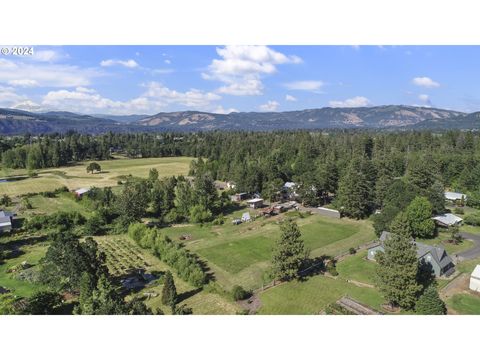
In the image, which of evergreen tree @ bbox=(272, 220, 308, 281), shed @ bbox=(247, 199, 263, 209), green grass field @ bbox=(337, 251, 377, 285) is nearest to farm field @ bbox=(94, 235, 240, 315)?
evergreen tree @ bbox=(272, 220, 308, 281)

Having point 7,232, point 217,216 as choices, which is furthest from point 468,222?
point 7,232

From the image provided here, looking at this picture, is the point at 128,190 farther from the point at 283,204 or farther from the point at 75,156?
the point at 75,156

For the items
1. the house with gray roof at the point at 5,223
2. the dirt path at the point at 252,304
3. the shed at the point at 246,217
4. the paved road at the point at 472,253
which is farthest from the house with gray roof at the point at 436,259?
the house with gray roof at the point at 5,223

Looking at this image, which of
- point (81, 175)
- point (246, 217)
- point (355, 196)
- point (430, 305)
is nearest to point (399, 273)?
point (430, 305)

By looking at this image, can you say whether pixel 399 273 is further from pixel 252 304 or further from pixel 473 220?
pixel 473 220

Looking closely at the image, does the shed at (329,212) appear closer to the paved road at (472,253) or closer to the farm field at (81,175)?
the paved road at (472,253)

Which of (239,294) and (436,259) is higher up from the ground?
(436,259)

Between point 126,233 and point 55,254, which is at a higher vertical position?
point 55,254
